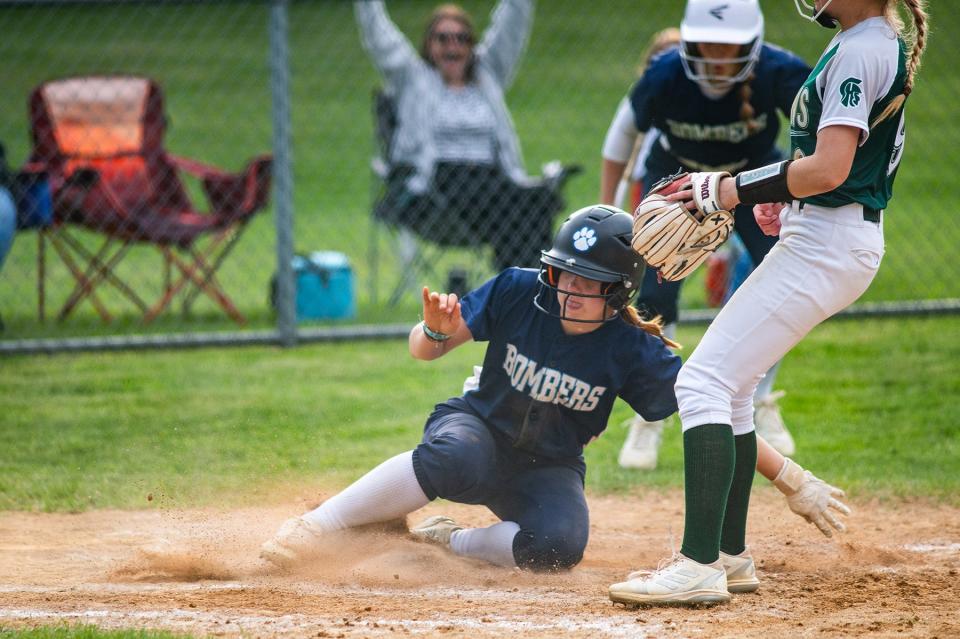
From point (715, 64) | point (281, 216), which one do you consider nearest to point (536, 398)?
point (715, 64)

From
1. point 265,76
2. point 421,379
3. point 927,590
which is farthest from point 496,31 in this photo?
point 265,76

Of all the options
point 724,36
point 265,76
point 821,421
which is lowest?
point 265,76

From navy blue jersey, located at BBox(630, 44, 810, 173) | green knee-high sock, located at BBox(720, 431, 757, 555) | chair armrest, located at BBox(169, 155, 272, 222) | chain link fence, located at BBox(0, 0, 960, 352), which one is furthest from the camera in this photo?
chair armrest, located at BBox(169, 155, 272, 222)

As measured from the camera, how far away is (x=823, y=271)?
11.3 feet

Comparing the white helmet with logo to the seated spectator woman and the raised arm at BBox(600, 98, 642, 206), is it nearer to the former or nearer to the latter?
the raised arm at BBox(600, 98, 642, 206)

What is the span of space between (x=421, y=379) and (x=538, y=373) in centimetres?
324

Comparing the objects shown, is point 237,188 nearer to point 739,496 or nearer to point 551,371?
point 551,371

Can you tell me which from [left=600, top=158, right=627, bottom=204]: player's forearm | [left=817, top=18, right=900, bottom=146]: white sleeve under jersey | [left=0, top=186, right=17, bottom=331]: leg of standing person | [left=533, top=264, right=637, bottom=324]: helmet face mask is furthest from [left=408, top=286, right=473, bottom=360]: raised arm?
[left=0, top=186, right=17, bottom=331]: leg of standing person

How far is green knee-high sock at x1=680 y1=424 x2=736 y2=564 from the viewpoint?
352 centimetres

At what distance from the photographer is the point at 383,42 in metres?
8.17

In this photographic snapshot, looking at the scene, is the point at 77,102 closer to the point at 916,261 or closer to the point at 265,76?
the point at 916,261

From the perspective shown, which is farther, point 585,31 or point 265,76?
point 585,31

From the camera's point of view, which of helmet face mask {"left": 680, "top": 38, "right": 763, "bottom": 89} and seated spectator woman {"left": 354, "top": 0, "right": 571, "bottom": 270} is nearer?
helmet face mask {"left": 680, "top": 38, "right": 763, "bottom": 89}

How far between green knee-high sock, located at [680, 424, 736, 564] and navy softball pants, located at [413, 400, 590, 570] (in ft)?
1.99
